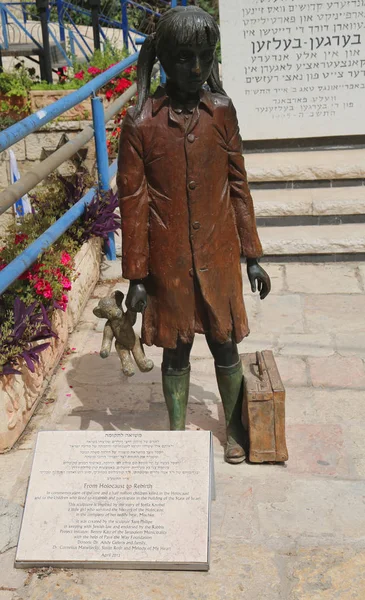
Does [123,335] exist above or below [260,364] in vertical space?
above

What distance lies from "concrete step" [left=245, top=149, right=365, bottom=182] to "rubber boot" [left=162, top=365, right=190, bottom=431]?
11.5ft

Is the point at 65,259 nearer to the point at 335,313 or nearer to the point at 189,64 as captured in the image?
the point at 335,313

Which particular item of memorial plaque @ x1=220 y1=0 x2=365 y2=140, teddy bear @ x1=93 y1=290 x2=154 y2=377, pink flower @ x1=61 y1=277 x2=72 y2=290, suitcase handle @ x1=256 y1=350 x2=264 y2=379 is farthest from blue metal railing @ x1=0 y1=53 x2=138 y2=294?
suitcase handle @ x1=256 y1=350 x2=264 y2=379

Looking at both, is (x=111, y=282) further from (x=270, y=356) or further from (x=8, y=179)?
(x=8, y=179)

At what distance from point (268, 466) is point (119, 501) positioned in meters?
0.86

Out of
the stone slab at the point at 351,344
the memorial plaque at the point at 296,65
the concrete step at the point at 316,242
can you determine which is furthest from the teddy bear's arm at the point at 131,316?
the memorial plaque at the point at 296,65

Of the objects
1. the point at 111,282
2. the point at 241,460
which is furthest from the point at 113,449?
the point at 111,282

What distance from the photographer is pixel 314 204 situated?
6266 millimetres

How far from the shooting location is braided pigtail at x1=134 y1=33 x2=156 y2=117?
2859mm

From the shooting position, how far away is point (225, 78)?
21.5ft

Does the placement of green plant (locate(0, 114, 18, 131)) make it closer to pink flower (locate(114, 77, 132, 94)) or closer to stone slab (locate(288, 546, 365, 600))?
pink flower (locate(114, 77, 132, 94))

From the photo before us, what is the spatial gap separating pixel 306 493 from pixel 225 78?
14.2ft

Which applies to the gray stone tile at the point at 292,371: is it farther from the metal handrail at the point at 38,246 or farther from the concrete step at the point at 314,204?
the concrete step at the point at 314,204

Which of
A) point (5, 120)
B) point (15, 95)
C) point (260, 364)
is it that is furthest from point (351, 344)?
point (15, 95)
